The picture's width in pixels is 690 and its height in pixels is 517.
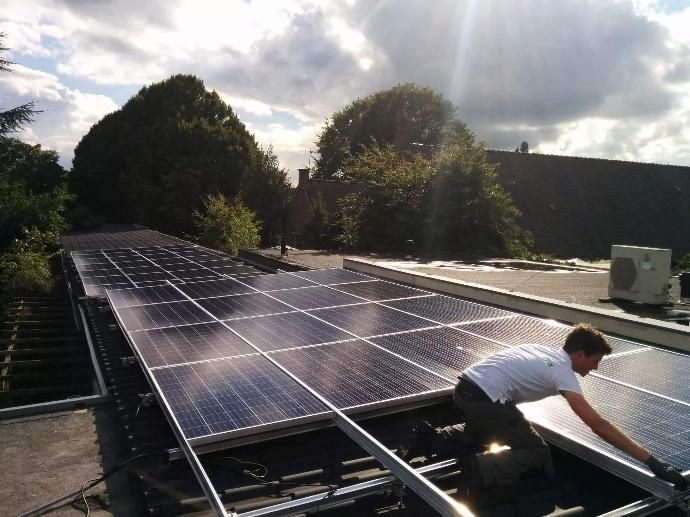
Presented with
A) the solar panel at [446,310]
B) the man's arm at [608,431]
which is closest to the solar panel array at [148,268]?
the solar panel at [446,310]

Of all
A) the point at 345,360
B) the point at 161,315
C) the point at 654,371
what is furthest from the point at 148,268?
the point at 654,371

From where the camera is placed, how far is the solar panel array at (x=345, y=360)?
14.1 feet

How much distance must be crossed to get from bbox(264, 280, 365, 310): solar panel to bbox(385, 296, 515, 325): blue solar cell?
2.42 ft

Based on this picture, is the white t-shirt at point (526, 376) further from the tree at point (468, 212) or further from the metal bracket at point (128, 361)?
the tree at point (468, 212)

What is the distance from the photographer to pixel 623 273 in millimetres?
11688

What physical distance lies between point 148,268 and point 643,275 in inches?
440

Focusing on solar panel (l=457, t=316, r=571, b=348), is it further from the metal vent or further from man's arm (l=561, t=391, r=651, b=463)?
the metal vent

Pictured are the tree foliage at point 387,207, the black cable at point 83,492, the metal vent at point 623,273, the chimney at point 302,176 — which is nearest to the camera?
the black cable at point 83,492

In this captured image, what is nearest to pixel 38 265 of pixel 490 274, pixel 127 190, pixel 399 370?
pixel 490 274

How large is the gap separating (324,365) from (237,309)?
3205mm

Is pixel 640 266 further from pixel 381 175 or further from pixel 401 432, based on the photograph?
pixel 381 175

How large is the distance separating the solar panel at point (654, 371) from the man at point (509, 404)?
1.10 m

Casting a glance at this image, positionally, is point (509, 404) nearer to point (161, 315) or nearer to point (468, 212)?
point (161, 315)

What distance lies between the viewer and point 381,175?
28328mm
